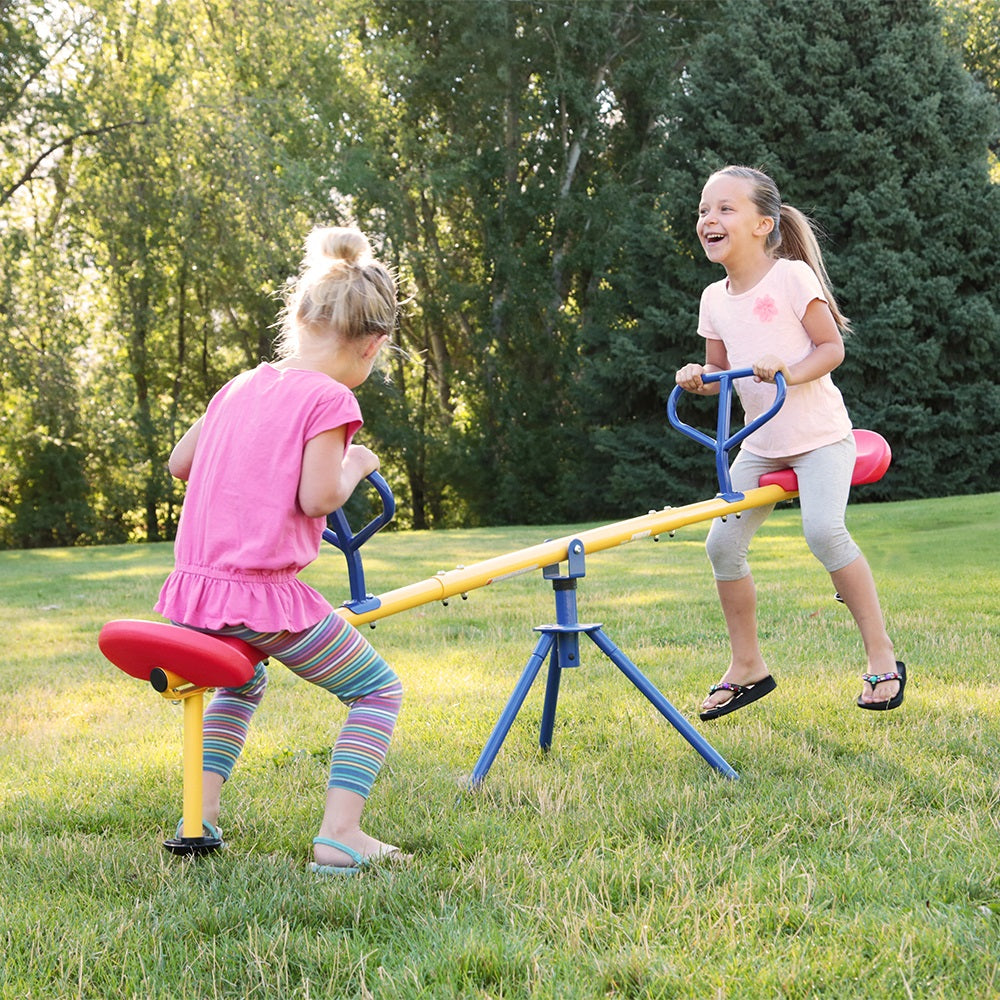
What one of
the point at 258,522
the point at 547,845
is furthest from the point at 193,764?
the point at 547,845

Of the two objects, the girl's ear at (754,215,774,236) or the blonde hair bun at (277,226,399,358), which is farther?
the girl's ear at (754,215,774,236)

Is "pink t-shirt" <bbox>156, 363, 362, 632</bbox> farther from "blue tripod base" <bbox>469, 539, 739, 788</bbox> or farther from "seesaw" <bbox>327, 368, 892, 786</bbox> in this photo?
"blue tripod base" <bbox>469, 539, 739, 788</bbox>

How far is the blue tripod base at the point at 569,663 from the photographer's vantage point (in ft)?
10.1

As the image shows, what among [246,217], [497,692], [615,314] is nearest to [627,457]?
[615,314]

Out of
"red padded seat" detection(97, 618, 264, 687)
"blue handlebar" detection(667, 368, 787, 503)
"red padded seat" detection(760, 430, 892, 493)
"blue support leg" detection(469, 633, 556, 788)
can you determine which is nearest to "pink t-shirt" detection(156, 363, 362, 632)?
"red padded seat" detection(97, 618, 264, 687)

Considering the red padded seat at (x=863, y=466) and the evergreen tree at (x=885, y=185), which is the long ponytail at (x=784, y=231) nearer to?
the red padded seat at (x=863, y=466)

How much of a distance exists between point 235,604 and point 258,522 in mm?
185

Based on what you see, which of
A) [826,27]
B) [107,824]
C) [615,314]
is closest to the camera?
[107,824]

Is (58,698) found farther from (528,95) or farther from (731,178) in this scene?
(528,95)

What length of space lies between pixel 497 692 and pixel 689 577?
14.7 feet

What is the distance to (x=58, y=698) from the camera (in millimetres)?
4832

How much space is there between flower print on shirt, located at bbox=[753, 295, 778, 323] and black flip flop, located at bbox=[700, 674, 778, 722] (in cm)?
121

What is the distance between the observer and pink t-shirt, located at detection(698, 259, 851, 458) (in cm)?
382

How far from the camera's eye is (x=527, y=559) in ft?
9.83
